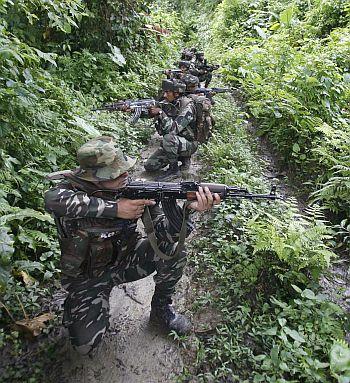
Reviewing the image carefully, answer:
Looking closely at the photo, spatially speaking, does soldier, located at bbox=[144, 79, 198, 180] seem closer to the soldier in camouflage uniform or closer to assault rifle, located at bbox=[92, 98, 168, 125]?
assault rifle, located at bbox=[92, 98, 168, 125]

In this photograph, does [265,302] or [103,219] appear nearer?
[103,219]

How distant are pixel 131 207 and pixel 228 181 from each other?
9.08 ft

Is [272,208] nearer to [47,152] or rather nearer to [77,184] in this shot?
[77,184]

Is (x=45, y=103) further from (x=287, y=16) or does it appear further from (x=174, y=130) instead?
(x=287, y=16)

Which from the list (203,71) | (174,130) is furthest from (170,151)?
(203,71)

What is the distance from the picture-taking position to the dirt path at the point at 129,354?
3.35 meters

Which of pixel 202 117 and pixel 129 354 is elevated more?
pixel 202 117

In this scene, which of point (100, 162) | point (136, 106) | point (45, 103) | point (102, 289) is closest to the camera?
point (100, 162)

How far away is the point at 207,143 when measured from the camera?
784 cm

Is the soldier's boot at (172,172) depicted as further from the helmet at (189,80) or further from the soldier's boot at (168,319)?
the soldier's boot at (168,319)

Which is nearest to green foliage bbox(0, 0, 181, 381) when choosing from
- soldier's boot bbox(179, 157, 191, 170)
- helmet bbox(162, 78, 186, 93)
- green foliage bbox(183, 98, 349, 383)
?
soldier's boot bbox(179, 157, 191, 170)

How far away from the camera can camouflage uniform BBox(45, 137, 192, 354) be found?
3.21 m

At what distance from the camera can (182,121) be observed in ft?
23.1

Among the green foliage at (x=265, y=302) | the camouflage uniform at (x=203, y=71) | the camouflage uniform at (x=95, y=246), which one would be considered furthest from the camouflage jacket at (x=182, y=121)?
the camouflage uniform at (x=203, y=71)
